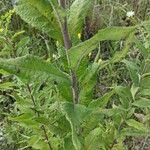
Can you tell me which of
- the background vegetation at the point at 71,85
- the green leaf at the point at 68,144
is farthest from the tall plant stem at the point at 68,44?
the green leaf at the point at 68,144

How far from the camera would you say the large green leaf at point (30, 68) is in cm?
119

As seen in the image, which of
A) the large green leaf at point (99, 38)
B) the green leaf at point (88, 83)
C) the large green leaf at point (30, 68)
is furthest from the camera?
the green leaf at point (88, 83)

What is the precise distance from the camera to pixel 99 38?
3.67ft

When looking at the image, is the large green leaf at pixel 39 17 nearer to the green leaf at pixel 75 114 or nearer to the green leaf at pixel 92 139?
the green leaf at pixel 75 114

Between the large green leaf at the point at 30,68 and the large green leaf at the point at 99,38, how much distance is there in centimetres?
9

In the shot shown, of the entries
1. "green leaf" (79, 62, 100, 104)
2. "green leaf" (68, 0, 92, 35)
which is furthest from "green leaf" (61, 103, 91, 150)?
"green leaf" (68, 0, 92, 35)

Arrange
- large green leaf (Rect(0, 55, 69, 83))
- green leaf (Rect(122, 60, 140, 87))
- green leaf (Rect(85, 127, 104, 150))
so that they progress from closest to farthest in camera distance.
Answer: large green leaf (Rect(0, 55, 69, 83)), green leaf (Rect(85, 127, 104, 150)), green leaf (Rect(122, 60, 140, 87))

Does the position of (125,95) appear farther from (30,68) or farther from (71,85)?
(30,68)

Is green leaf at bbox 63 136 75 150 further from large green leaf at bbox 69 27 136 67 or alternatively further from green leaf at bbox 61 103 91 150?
large green leaf at bbox 69 27 136 67

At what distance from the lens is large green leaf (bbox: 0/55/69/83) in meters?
1.19

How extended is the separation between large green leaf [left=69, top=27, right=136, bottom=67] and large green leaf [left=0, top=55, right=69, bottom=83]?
0.09 meters

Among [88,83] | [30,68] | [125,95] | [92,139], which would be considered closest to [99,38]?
[30,68]

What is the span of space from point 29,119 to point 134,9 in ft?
8.76

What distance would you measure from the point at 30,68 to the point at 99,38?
235 millimetres
